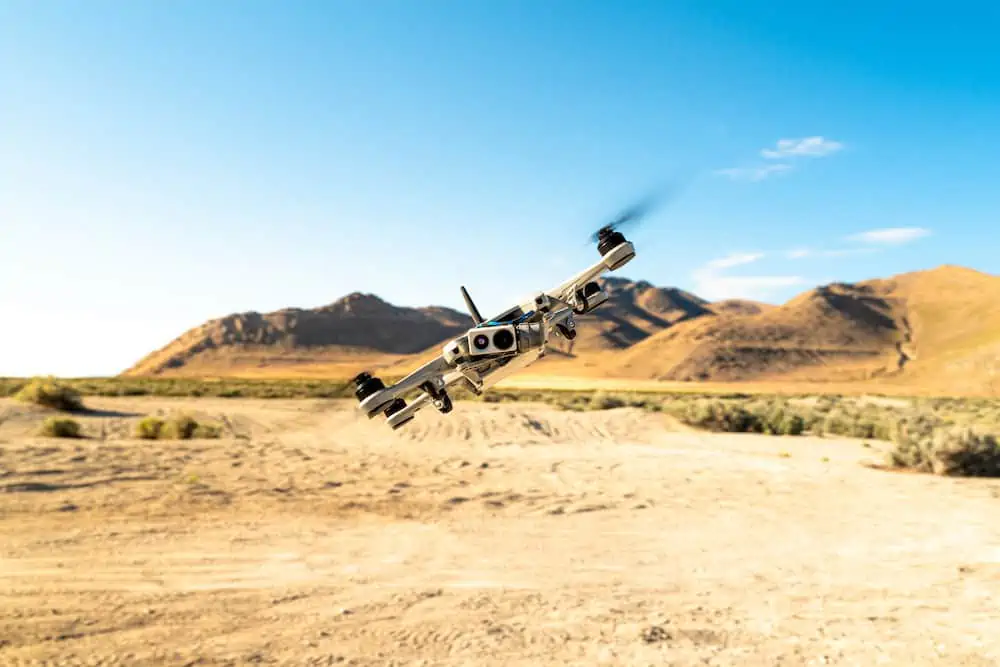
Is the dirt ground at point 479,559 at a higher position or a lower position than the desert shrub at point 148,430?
lower

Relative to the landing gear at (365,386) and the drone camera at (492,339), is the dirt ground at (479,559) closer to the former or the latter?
the landing gear at (365,386)

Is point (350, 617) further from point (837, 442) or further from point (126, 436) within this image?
point (837, 442)

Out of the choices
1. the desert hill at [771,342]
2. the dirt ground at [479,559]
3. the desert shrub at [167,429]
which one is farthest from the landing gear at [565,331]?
the desert hill at [771,342]

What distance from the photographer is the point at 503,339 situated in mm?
2293

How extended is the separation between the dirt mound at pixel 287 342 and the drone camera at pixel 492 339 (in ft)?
333

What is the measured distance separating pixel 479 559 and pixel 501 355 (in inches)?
446

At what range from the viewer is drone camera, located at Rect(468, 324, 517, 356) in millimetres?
2277

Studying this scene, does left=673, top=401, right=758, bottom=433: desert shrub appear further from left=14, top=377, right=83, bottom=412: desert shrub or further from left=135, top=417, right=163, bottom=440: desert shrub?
left=14, top=377, right=83, bottom=412: desert shrub

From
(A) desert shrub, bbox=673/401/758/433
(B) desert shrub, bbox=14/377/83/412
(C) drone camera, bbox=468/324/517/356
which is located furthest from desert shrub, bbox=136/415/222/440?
(C) drone camera, bbox=468/324/517/356

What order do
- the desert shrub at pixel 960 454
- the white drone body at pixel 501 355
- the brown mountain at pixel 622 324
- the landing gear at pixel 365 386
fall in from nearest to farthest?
1. the white drone body at pixel 501 355
2. the landing gear at pixel 365 386
3. the desert shrub at pixel 960 454
4. the brown mountain at pixel 622 324

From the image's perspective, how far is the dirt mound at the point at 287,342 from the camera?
364 ft

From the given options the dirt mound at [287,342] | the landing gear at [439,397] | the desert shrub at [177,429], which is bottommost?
the desert shrub at [177,429]

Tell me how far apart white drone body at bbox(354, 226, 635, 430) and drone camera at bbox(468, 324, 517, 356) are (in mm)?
25

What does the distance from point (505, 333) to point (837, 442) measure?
32.5 metres
